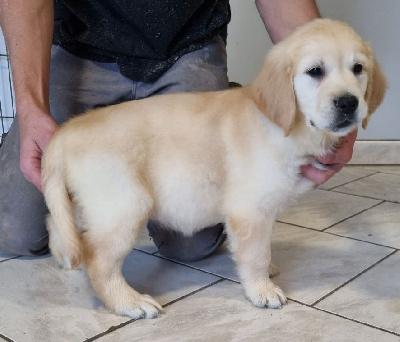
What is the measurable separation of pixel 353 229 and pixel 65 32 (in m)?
1.29

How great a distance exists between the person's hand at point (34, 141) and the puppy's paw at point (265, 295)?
0.63 meters

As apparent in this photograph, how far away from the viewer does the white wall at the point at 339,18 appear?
121 inches

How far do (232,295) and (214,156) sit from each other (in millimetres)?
407

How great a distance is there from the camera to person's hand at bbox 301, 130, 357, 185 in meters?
1.47

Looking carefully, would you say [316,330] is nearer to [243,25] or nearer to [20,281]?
[20,281]

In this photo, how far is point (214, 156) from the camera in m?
1.44

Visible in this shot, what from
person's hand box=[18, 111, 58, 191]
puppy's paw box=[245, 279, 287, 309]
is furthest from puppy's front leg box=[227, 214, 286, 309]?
person's hand box=[18, 111, 58, 191]

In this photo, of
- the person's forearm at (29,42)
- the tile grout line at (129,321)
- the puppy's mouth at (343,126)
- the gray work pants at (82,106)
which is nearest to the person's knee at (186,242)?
the gray work pants at (82,106)

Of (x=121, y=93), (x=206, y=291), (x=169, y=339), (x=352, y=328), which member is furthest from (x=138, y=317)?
(x=121, y=93)

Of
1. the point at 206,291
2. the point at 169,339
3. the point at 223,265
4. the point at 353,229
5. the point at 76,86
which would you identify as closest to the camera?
the point at 169,339

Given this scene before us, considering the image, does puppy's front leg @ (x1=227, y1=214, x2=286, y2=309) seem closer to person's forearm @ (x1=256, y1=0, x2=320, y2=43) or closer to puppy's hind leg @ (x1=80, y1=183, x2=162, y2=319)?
puppy's hind leg @ (x1=80, y1=183, x2=162, y2=319)

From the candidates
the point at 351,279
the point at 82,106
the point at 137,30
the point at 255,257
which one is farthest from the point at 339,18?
the point at 255,257

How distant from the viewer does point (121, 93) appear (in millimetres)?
1896

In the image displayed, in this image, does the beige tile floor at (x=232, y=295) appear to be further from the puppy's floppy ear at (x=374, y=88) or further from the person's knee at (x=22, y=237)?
the puppy's floppy ear at (x=374, y=88)
